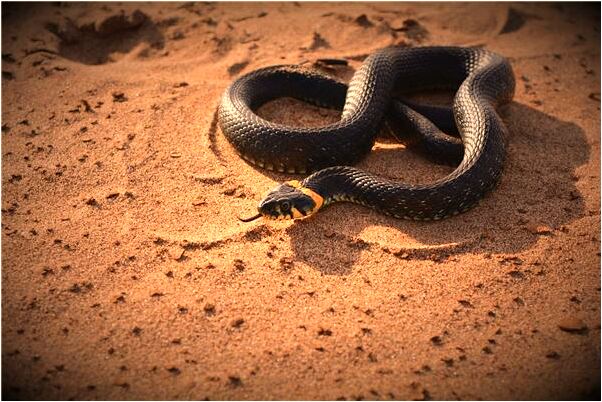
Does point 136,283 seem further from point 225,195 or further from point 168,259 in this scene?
point 225,195

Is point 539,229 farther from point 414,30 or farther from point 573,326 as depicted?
point 414,30

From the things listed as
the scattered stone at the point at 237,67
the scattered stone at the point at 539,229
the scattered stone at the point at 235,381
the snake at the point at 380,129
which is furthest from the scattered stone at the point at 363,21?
the scattered stone at the point at 235,381

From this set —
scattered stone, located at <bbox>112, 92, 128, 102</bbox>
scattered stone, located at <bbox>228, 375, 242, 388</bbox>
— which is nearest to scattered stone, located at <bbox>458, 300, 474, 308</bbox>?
scattered stone, located at <bbox>228, 375, 242, 388</bbox>

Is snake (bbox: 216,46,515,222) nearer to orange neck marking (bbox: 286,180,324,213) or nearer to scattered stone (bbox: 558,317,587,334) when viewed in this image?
orange neck marking (bbox: 286,180,324,213)

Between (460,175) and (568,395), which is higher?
(460,175)

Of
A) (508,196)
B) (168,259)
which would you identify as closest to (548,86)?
(508,196)

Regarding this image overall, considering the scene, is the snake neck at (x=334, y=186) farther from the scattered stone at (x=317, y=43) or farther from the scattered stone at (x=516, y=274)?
the scattered stone at (x=317, y=43)
